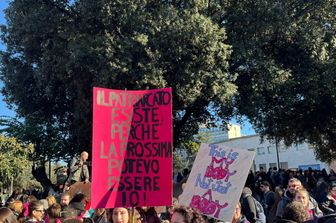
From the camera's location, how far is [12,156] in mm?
26609

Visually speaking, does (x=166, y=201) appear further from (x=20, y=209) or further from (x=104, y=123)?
(x=20, y=209)

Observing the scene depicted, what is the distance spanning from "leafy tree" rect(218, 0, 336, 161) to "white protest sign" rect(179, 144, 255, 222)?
12763 millimetres

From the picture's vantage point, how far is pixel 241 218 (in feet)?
18.8

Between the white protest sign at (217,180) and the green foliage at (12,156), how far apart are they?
1912 cm

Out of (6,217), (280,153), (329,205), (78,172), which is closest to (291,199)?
(329,205)

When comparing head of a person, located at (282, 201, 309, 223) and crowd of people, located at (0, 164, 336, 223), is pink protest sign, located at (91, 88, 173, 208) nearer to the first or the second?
crowd of people, located at (0, 164, 336, 223)

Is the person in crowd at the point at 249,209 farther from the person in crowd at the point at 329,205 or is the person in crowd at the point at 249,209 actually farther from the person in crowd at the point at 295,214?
the person in crowd at the point at 295,214

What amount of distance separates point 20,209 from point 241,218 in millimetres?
4600

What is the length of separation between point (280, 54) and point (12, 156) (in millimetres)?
15911

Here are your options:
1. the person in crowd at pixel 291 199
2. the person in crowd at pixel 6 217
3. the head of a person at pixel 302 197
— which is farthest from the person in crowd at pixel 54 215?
the head of a person at pixel 302 197

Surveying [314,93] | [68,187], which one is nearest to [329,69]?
[314,93]

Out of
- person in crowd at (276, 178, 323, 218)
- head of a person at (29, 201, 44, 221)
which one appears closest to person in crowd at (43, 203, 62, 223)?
head of a person at (29, 201, 44, 221)

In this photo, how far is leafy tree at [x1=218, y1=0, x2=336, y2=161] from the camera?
18641 mm

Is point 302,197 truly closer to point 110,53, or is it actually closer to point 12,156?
point 110,53
